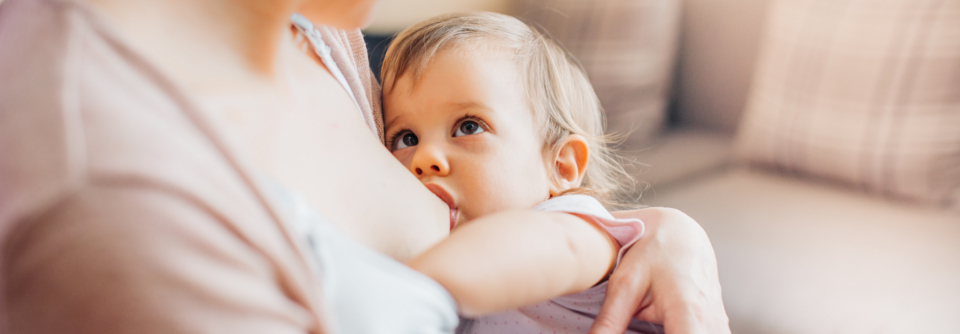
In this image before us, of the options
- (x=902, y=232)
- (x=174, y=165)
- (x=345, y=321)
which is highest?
(x=174, y=165)

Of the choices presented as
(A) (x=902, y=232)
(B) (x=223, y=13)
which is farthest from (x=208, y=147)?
(A) (x=902, y=232)

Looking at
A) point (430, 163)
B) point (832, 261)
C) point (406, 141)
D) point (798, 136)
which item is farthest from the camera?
point (798, 136)

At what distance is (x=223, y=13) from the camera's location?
0.38 m

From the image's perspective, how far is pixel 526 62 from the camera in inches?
35.2

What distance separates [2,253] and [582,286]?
1.50ft

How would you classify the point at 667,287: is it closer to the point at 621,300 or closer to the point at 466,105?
the point at 621,300

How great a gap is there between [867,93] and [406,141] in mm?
987

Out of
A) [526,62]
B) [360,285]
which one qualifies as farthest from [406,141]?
[360,285]

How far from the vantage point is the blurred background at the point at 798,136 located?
965 mm

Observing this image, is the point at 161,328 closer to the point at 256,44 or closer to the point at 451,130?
the point at 256,44

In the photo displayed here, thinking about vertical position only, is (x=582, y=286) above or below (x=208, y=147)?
below

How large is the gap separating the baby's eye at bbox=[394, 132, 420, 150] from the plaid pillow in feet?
→ 3.14

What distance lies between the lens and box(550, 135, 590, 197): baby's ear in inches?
35.3

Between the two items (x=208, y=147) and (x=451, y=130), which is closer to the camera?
(x=208, y=147)
